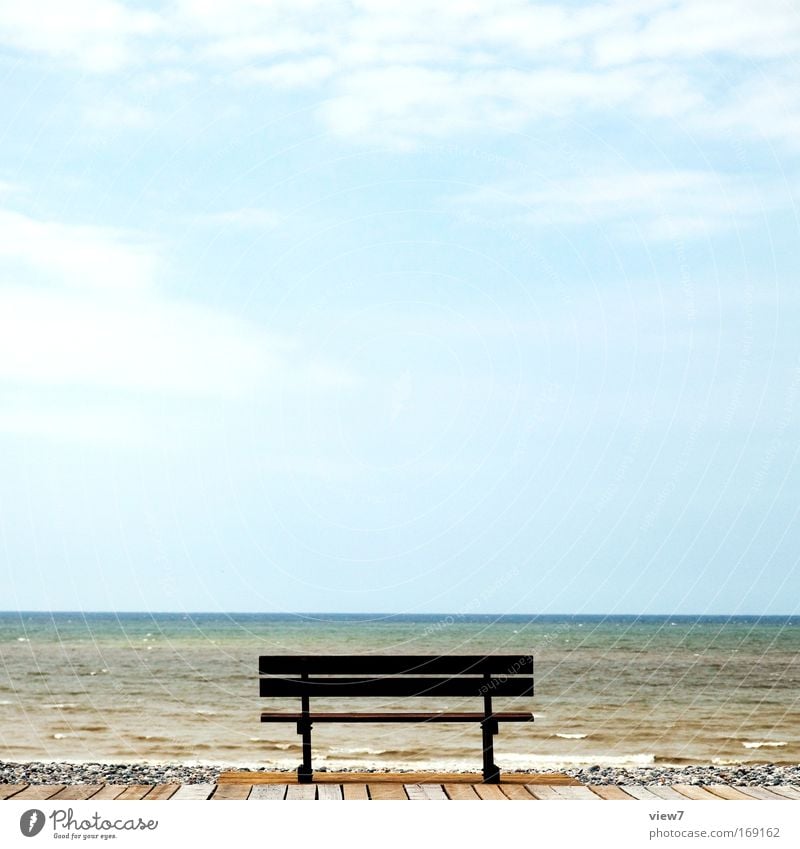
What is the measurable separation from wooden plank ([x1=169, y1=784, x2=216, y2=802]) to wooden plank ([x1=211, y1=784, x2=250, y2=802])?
0.03 metres

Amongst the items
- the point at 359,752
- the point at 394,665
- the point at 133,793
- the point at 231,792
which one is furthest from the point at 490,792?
the point at 359,752

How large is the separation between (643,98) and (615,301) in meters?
0.94

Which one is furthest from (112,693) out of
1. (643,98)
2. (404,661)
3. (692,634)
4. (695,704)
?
(692,634)

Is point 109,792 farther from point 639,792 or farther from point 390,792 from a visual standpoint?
point 639,792

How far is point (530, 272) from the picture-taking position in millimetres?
5828

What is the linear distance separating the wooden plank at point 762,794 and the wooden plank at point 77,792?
2.31m

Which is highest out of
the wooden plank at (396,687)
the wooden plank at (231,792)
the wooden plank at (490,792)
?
the wooden plank at (396,687)

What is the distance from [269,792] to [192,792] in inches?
11.0

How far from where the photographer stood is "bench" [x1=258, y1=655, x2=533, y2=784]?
532 cm

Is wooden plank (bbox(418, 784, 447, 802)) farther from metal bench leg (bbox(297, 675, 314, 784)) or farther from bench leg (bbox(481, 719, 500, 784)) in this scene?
metal bench leg (bbox(297, 675, 314, 784))

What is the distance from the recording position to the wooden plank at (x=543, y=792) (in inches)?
170

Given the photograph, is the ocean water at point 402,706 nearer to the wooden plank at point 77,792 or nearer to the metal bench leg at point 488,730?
the metal bench leg at point 488,730

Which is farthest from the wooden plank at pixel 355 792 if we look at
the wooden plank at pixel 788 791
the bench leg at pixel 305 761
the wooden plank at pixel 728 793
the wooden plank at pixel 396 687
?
the wooden plank at pixel 788 791

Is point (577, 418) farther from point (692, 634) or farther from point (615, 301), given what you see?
point (692, 634)
